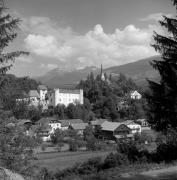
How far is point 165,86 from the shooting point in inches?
539

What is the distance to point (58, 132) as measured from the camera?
2397 inches

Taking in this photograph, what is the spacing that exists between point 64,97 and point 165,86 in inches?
3546

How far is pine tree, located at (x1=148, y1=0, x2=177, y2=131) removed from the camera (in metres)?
13.5

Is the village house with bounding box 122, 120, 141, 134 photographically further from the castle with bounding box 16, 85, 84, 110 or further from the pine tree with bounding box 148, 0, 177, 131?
the pine tree with bounding box 148, 0, 177, 131

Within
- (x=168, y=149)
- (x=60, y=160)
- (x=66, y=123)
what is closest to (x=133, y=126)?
(x=66, y=123)

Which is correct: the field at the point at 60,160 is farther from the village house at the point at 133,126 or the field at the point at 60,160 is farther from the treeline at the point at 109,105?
the treeline at the point at 109,105

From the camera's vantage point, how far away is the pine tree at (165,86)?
13.5m

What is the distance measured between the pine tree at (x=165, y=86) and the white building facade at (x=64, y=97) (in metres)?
84.7

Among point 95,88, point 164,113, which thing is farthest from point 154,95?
point 95,88

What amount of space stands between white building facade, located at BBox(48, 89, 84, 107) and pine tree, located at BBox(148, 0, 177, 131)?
84.7 m

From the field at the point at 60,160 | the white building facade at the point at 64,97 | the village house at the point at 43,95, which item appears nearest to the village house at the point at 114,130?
the field at the point at 60,160

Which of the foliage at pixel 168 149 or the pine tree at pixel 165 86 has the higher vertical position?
the pine tree at pixel 165 86

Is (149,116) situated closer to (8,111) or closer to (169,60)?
(169,60)

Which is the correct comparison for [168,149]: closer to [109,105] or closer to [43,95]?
[109,105]
